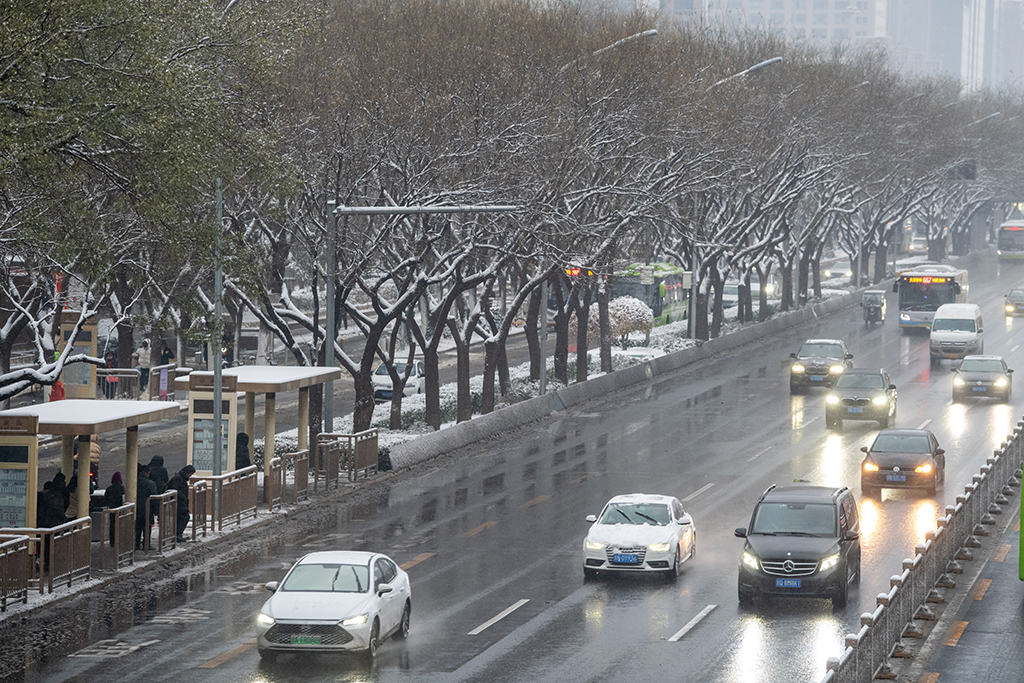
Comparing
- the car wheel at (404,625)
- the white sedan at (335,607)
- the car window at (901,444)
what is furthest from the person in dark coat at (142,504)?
the car window at (901,444)

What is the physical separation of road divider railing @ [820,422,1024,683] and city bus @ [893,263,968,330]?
123 feet

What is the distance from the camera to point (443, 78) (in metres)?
34.3

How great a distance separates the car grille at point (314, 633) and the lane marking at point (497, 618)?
88.3 inches

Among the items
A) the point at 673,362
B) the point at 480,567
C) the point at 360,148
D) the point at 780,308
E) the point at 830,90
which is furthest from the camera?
the point at 780,308

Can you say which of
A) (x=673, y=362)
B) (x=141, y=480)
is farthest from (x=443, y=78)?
(x=673, y=362)

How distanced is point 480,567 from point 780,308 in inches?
2261

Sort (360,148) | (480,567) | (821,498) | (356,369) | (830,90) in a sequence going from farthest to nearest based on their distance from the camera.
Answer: (830,90)
(356,369)
(360,148)
(480,567)
(821,498)

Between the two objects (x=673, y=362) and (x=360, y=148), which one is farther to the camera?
(x=673, y=362)

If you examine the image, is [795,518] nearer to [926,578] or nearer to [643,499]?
[926,578]

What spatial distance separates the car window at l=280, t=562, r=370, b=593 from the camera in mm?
18516

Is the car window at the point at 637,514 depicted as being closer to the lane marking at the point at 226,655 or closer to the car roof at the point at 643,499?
the car roof at the point at 643,499

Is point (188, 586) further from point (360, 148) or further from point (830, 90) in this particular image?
point (830, 90)

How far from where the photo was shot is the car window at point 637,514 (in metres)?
23.7

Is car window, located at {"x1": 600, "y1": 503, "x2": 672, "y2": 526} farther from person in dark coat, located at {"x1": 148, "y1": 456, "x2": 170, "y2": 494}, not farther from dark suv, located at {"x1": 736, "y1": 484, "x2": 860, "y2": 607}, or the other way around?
person in dark coat, located at {"x1": 148, "y1": 456, "x2": 170, "y2": 494}
